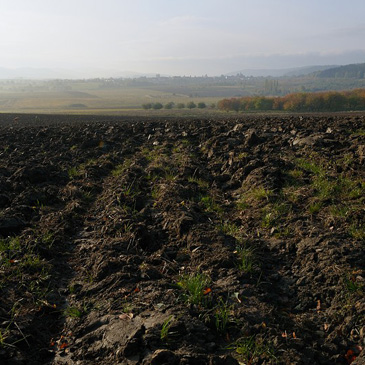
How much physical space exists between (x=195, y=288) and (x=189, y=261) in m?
1.27

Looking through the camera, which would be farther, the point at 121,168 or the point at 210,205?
the point at 121,168

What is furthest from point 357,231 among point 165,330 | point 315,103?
point 315,103

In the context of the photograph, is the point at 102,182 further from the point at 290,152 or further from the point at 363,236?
the point at 363,236

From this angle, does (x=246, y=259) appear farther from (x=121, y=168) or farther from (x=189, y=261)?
(x=121, y=168)

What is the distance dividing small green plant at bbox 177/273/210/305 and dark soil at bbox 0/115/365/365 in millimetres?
15

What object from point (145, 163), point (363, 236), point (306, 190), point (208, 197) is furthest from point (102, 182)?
point (363, 236)

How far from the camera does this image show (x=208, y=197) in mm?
Answer: 9250

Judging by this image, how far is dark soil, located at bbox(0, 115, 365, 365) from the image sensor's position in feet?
13.5

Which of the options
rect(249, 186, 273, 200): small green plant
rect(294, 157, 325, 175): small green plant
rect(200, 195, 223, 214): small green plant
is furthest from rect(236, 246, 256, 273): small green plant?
rect(294, 157, 325, 175): small green plant

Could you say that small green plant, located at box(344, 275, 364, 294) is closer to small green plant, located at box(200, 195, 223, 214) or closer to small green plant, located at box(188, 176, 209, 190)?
small green plant, located at box(200, 195, 223, 214)

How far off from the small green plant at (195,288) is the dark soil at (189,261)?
2cm

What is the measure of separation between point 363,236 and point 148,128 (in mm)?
17108

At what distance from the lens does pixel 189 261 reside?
6.18 metres

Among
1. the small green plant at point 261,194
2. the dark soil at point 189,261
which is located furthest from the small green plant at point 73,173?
the small green plant at point 261,194
